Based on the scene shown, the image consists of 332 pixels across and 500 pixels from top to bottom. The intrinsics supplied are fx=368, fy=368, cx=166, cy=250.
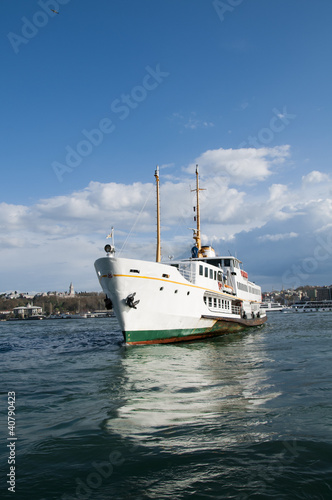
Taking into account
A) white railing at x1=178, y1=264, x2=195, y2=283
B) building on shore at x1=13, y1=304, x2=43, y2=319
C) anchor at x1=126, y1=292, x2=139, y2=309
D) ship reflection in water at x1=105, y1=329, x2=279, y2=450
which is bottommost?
building on shore at x1=13, y1=304, x2=43, y2=319

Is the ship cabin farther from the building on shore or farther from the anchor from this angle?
the building on shore

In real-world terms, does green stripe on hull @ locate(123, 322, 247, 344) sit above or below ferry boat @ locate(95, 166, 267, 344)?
below

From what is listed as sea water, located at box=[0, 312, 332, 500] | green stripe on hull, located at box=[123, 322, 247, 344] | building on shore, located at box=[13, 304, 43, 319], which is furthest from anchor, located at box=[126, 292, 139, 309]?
building on shore, located at box=[13, 304, 43, 319]

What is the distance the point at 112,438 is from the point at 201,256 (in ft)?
97.4

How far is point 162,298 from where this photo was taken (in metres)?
22.7

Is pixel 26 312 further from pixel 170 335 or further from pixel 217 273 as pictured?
pixel 170 335

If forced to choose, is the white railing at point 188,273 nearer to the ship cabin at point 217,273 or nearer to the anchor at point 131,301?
the ship cabin at point 217,273

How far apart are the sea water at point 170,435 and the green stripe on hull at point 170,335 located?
8052mm

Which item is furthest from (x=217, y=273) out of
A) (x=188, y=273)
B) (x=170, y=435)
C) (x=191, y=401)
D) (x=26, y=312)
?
(x=26, y=312)

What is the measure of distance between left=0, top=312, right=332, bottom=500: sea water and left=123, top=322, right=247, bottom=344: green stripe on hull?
8.05m

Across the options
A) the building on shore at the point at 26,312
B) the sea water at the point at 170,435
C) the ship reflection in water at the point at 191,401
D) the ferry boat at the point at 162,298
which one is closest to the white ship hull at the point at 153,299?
the ferry boat at the point at 162,298

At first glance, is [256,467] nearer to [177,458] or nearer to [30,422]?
[177,458]

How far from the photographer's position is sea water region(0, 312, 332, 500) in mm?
5262

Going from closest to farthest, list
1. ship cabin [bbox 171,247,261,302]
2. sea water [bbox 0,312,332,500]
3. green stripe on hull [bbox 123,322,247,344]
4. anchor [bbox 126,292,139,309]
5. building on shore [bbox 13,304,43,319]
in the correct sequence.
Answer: sea water [bbox 0,312,332,500], anchor [bbox 126,292,139,309], green stripe on hull [bbox 123,322,247,344], ship cabin [bbox 171,247,261,302], building on shore [bbox 13,304,43,319]
